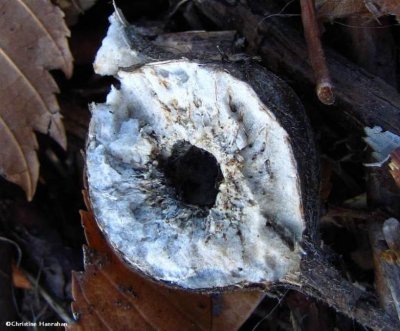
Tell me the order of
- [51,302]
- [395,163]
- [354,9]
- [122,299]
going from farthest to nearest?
1. [51,302]
2. [122,299]
3. [354,9]
4. [395,163]

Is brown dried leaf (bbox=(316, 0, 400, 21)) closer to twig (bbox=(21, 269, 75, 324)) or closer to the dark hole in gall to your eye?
the dark hole in gall

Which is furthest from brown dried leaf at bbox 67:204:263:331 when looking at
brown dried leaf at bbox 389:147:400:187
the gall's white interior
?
brown dried leaf at bbox 389:147:400:187

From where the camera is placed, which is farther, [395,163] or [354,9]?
[354,9]

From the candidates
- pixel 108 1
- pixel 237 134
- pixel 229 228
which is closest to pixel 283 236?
pixel 229 228

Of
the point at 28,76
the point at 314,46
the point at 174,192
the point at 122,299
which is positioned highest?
the point at 314,46

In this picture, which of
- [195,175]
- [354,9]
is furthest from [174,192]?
[354,9]

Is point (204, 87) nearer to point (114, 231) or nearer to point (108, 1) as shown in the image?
point (114, 231)

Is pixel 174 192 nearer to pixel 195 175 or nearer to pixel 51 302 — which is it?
pixel 195 175
